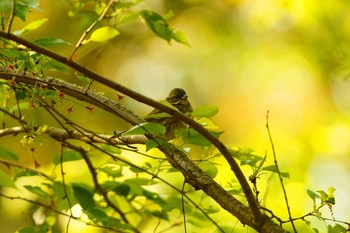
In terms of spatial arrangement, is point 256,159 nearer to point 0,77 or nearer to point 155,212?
point 155,212

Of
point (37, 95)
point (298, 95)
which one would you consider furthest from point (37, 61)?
point (298, 95)

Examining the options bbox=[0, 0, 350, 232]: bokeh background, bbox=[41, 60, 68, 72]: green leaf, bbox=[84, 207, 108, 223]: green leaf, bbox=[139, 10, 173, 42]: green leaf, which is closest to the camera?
bbox=[139, 10, 173, 42]: green leaf

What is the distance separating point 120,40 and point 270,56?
106 centimetres

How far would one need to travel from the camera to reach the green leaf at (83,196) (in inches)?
45.0

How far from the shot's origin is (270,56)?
456cm

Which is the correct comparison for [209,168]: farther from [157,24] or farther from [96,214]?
[157,24]

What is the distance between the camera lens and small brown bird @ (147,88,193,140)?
1.82 meters

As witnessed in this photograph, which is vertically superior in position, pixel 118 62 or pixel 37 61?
pixel 118 62

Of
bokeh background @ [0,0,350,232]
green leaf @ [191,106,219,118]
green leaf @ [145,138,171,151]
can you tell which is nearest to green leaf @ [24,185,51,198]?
green leaf @ [145,138,171,151]

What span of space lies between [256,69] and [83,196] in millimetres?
3391

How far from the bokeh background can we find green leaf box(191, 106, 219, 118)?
1795mm

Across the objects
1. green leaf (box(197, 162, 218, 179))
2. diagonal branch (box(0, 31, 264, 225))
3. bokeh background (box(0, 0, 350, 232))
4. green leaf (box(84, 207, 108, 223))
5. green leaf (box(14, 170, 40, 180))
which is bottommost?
green leaf (box(84, 207, 108, 223))

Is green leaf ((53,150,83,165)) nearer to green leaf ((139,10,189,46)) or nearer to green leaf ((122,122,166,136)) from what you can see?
green leaf ((122,122,166,136))

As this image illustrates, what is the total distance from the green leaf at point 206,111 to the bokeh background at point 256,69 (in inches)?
70.7
